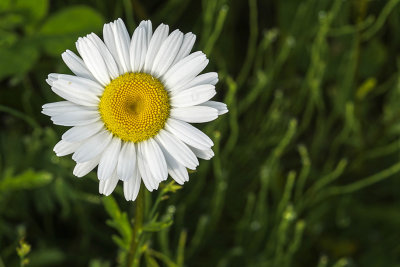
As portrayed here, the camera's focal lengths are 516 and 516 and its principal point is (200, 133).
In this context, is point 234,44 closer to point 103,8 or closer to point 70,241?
point 103,8

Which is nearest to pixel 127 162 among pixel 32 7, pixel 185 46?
pixel 185 46

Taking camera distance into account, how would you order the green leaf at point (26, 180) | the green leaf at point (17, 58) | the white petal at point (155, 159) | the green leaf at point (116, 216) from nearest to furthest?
the white petal at point (155, 159) < the green leaf at point (116, 216) < the green leaf at point (26, 180) < the green leaf at point (17, 58)

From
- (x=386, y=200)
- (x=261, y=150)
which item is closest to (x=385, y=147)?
(x=386, y=200)

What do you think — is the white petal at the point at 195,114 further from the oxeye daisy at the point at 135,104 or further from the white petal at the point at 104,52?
the white petal at the point at 104,52

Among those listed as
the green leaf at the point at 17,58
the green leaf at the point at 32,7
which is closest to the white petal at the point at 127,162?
the green leaf at the point at 17,58

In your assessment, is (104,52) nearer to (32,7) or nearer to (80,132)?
(80,132)

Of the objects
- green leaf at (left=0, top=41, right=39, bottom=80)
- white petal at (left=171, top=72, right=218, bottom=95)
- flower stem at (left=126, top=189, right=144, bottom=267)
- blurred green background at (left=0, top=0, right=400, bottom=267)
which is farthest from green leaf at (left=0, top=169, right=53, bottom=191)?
white petal at (left=171, top=72, right=218, bottom=95)
